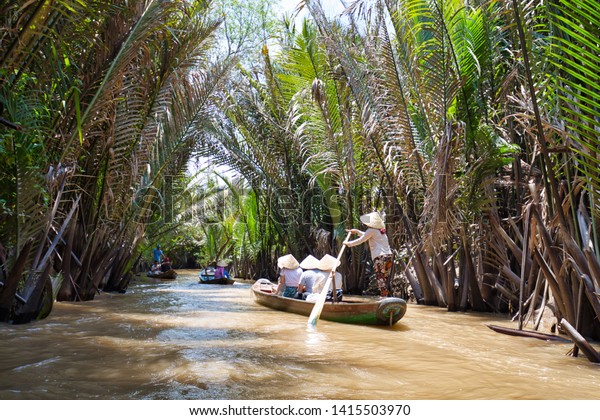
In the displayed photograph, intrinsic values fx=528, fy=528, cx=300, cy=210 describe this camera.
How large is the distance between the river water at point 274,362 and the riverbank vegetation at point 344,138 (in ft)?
2.44

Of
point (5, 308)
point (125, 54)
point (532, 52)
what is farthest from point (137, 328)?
point (532, 52)

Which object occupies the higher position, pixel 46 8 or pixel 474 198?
pixel 46 8

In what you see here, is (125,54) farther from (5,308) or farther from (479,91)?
(479,91)

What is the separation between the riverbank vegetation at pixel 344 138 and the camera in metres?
4.68

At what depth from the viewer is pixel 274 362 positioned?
14.3 ft

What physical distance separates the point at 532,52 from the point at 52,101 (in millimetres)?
5647

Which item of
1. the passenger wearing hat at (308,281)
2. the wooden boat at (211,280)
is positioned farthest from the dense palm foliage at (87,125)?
the wooden boat at (211,280)

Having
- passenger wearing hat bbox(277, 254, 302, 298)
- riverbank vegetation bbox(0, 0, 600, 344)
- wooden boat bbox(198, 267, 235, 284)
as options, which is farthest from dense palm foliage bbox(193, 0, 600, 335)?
wooden boat bbox(198, 267, 235, 284)

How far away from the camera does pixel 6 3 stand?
4.25 meters

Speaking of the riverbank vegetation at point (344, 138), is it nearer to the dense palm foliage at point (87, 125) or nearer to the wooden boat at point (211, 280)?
the dense palm foliage at point (87, 125)

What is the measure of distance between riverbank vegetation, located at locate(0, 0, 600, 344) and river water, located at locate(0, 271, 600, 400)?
74 centimetres

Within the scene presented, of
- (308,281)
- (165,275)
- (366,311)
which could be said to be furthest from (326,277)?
(165,275)

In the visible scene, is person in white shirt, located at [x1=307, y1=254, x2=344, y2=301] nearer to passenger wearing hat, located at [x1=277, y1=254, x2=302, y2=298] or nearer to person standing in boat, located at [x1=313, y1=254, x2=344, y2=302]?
person standing in boat, located at [x1=313, y1=254, x2=344, y2=302]

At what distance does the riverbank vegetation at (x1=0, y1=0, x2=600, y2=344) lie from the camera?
15.4 ft
